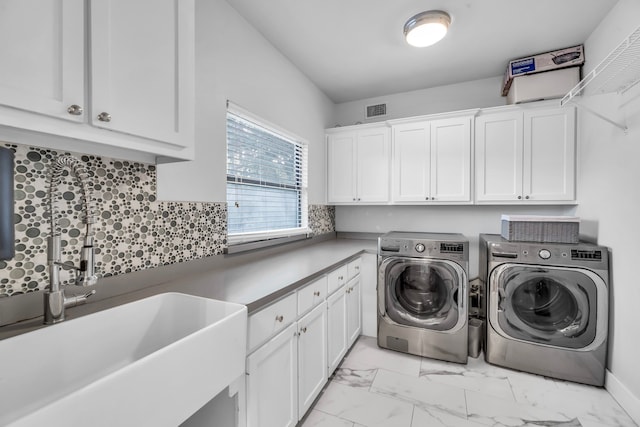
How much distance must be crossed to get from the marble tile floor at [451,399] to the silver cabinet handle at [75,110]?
1.87 m

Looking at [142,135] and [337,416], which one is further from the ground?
[142,135]

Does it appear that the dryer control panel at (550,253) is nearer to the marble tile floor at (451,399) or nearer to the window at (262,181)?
the marble tile floor at (451,399)

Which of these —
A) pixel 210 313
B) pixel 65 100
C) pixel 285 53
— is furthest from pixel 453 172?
pixel 65 100

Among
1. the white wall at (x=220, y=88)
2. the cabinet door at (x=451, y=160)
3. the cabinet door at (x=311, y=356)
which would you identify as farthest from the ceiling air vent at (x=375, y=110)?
the cabinet door at (x=311, y=356)

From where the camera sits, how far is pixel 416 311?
2.46m

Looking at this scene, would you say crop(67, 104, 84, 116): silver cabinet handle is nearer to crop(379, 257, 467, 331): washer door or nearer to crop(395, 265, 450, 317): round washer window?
crop(379, 257, 467, 331): washer door

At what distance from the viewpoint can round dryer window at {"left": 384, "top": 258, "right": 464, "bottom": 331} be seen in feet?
7.55

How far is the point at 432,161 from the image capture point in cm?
288

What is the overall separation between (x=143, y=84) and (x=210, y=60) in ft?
2.74

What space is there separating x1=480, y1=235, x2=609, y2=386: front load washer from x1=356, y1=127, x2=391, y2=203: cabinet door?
4.00 feet

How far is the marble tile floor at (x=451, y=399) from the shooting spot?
1.68 meters

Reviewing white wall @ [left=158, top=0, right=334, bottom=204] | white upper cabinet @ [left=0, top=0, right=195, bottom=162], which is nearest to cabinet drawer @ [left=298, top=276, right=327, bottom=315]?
white wall @ [left=158, top=0, right=334, bottom=204]

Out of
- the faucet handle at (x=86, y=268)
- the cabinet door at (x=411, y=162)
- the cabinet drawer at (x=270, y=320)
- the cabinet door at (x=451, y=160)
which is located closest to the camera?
the faucet handle at (x=86, y=268)

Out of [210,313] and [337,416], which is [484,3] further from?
[337,416]
